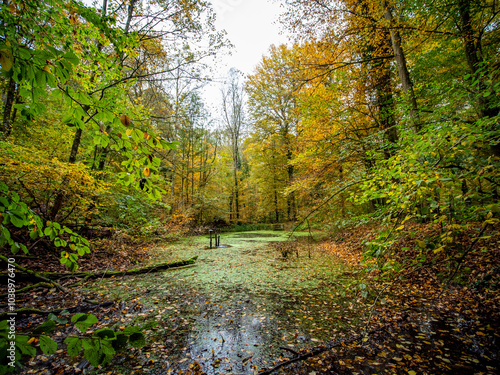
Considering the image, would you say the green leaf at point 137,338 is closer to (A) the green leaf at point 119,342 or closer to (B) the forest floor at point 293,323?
(A) the green leaf at point 119,342

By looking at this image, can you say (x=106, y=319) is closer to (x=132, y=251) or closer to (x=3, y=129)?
(x=132, y=251)

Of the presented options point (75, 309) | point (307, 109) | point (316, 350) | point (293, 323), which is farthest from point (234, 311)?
point (307, 109)

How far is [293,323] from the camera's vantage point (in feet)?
10.1

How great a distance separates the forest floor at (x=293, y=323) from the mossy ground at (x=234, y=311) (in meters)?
0.02

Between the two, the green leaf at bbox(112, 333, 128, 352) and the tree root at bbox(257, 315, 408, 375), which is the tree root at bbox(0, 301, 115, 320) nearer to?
the tree root at bbox(257, 315, 408, 375)

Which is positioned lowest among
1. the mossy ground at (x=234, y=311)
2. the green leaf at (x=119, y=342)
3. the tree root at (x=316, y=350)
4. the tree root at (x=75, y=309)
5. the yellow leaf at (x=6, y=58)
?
the tree root at (x=316, y=350)

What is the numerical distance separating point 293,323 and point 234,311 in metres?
0.96

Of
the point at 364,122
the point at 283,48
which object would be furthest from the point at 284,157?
the point at 364,122

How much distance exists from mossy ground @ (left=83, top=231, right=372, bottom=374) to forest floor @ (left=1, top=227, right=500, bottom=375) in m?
0.02

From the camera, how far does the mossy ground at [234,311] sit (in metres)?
2.39

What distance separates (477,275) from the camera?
3.56m

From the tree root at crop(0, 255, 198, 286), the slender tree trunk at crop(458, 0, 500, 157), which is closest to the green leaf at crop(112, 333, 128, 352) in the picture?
the tree root at crop(0, 255, 198, 286)

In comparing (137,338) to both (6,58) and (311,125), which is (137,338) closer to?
(6,58)

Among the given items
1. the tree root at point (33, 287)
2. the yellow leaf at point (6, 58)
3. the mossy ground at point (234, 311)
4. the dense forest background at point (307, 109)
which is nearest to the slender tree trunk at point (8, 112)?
the dense forest background at point (307, 109)
